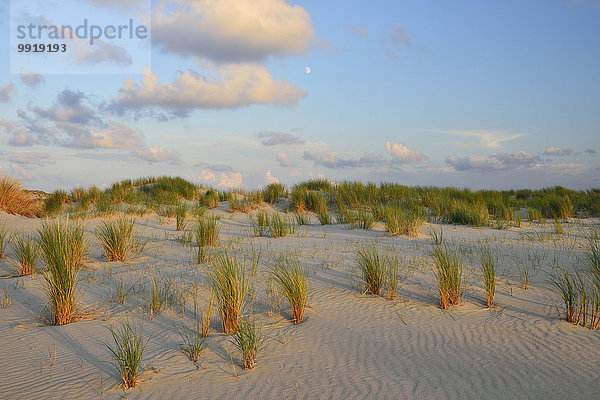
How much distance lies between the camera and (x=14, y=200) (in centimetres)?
1203

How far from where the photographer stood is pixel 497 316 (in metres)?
3.97

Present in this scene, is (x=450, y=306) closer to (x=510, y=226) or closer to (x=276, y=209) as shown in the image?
(x=510, y=226)

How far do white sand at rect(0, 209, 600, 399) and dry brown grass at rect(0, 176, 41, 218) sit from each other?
26.5ft

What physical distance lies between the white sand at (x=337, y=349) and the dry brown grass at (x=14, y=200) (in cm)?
808

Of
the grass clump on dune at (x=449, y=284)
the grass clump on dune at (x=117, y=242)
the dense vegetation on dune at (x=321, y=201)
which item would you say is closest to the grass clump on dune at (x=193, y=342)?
the grass clump on dune at (x=449, y=284)

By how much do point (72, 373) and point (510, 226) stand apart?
11.0m

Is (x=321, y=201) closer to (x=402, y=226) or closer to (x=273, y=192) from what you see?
(x=273, y=192)

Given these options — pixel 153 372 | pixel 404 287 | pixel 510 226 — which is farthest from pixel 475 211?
pixel 153 372

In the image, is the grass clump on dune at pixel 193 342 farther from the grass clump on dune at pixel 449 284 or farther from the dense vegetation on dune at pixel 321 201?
the dense vegetation on dune at pixel 321 201

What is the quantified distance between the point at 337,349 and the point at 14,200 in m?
12.7

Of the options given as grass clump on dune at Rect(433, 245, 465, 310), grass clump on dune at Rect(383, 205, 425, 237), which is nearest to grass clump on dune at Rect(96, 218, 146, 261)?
grass clump on dune at Rect(433, 245, 465, 310)

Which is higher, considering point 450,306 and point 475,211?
point 475,211

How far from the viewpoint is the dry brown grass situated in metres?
11.7

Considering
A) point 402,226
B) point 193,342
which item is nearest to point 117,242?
point 193,342
